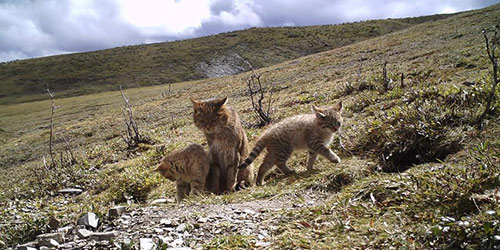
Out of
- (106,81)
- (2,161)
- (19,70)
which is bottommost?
(2,161)

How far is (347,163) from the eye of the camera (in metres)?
6.55

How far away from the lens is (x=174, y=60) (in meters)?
102

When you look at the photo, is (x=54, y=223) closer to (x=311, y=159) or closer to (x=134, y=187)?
(x=134, y=187)

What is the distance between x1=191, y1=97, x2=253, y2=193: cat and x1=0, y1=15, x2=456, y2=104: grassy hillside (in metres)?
78.6

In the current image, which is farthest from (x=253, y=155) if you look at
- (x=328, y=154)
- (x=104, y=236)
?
(x=104, y=236)

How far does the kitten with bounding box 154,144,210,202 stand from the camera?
24.1 ft

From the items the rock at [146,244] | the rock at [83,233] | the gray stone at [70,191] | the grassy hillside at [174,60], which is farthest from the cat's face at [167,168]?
the grassy hillside at [174,60]

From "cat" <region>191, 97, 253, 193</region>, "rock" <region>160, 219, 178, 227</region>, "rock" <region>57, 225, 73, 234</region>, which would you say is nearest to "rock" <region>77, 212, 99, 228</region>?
"rock" <region>57, 225, 73, 234</region>

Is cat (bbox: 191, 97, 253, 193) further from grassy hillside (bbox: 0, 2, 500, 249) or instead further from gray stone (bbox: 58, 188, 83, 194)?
gray stone (bbox: 58, 188, 83, 194)

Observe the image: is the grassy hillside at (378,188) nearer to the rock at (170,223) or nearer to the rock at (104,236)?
the rock at (170,223)

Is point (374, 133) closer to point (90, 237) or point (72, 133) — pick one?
point (90, 237)

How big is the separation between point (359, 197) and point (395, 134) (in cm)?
299

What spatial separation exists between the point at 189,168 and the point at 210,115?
1.30 meters

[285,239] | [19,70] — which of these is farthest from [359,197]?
[19,70]
